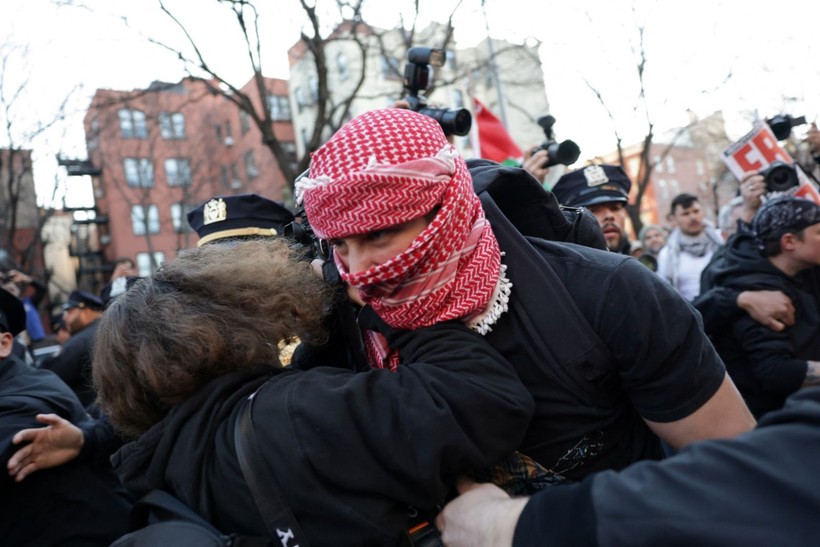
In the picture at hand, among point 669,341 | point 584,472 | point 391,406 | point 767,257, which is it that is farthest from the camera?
point 767,257

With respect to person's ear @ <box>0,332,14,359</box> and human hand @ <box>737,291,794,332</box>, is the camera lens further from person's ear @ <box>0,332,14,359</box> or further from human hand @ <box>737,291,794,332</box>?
person's ear @ <box>0,332,14,359</box>

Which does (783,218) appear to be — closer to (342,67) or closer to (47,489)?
(47,489)

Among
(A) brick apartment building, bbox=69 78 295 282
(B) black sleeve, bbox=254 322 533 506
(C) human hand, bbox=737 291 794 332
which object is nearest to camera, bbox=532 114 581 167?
(C) human hand, bbox=737 291 794 332

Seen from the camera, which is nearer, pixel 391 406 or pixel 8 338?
pixel 391 406

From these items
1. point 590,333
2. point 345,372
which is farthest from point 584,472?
point 345,372

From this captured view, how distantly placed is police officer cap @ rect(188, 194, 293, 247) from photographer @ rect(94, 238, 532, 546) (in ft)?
4.80

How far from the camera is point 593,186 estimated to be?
14.3 ft

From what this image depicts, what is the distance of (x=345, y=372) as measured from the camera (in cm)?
154

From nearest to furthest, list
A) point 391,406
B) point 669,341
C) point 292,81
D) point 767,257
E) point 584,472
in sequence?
point 391,406, point 669,341, point 584,472, point 767,257, point 292,81

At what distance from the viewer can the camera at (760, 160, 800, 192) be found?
4336 mm

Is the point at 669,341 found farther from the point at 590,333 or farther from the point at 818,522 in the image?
the point at 818,522

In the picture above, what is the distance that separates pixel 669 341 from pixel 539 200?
58 centimetres

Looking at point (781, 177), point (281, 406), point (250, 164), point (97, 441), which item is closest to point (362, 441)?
point (281, 406)

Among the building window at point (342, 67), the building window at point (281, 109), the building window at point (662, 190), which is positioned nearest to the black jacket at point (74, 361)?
the building window at point (342, 67)
